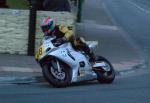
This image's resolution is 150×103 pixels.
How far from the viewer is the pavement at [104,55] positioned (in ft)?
43.8

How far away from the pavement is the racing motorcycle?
110 centimetres

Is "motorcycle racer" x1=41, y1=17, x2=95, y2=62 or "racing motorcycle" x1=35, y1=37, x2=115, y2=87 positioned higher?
"motorcycle racer" x1=41, y1=17, x2=95, y2=62

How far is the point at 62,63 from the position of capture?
12.2 m

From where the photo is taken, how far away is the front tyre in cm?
1197

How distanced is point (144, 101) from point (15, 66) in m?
4.84

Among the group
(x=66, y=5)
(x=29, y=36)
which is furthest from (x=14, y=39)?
(x=66, y=5)

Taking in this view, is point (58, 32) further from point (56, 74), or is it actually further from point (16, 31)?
point (16, 31)

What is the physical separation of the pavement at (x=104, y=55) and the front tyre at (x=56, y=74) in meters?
1.08

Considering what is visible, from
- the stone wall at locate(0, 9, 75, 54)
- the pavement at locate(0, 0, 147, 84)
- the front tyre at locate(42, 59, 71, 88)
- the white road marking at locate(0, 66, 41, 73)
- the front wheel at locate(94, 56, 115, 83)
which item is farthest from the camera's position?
the stone wall at locate(0, 9, 75, 54)

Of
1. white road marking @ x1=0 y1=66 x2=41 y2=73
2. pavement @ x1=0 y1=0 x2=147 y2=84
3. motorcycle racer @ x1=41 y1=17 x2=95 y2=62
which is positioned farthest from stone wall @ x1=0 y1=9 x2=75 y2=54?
motorcycle racer @ x1=41 y1=17 x2=95 y2=62

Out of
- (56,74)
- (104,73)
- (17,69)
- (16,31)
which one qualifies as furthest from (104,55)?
(56,74)

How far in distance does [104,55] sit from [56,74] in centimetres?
592

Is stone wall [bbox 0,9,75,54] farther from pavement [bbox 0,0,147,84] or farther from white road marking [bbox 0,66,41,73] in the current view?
white road marking [bbox 0,66,41,73]

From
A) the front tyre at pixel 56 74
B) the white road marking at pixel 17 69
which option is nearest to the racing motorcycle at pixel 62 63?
the front tyre at pixel 56 74
